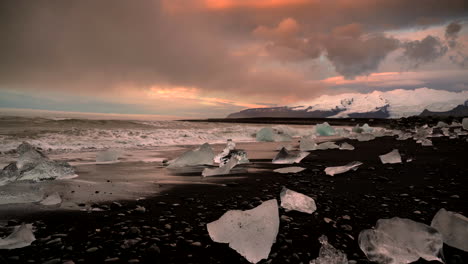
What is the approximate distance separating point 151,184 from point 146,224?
4.60 ft

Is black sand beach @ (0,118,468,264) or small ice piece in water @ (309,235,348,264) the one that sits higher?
small ice piece in water @ (309,235,348,264)

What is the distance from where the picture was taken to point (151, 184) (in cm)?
319

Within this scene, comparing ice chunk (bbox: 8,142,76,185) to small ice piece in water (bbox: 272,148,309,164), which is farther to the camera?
small ice piece in water (bbox: 272,148,309,164)

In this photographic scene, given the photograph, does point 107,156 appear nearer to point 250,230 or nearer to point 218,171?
point 218,171

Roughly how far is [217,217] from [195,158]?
2689 millimetres

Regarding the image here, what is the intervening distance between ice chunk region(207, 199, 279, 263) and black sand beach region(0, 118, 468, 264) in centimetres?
5

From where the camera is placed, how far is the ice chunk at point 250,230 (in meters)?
1.42

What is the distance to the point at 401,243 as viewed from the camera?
1451 mm

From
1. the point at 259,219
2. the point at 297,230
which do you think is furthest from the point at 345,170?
the point at 259,219

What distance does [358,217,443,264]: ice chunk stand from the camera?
1.39m

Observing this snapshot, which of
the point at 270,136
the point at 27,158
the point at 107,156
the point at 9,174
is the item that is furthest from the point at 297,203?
the point at 270,136

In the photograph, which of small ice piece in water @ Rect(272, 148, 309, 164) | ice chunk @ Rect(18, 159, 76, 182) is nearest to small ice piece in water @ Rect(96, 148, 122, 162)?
ice chunk @ Rect(18, 159, 76, 182)

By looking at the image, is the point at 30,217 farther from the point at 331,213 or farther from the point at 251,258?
the point at 331,213

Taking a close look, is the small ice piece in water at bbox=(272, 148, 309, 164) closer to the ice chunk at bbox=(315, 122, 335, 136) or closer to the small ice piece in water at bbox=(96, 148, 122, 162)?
the small ice piece in water at bbox=(96, 148, 122, 162)
